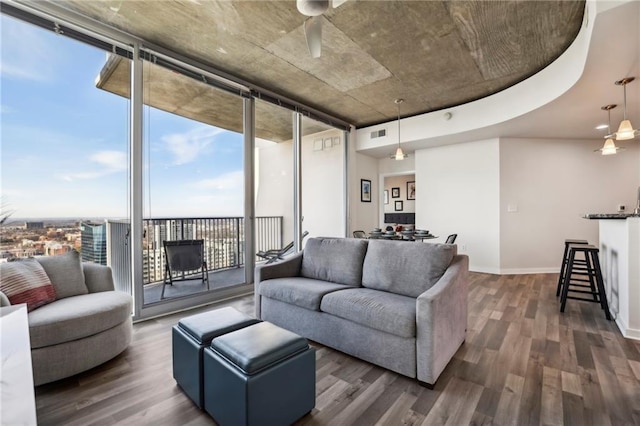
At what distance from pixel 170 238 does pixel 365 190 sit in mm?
4479

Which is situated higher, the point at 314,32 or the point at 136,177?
the point at 314,32

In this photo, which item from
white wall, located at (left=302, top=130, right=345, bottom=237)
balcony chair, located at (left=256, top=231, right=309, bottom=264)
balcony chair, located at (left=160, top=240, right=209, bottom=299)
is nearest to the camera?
balcony chair, located at (left=160, top=240, right=209, bottom=299)

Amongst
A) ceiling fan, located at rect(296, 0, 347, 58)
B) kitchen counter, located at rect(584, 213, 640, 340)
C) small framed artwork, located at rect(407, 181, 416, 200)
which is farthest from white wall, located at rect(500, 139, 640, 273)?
ceiling fan, located at rect(296, 0, 347, 58)

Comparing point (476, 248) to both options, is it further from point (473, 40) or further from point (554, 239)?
point (473, 40)

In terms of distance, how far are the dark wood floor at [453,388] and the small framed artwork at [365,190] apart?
14.1 feet

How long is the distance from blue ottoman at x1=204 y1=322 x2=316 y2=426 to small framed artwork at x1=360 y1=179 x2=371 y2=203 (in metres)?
5.33

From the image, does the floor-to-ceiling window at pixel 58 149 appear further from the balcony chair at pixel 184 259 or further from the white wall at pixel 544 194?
the white wall at pixel 544 194

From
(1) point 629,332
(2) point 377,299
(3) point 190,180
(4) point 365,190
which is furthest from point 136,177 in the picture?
(1) point 629,332

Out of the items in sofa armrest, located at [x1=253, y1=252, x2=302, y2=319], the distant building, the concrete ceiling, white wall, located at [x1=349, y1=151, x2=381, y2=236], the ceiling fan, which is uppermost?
the concrete ceiling

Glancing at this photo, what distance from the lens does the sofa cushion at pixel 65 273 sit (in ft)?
7.78

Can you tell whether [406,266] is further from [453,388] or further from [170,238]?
[170,238]

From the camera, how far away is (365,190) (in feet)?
22.5

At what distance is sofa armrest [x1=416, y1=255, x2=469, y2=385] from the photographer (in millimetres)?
1875

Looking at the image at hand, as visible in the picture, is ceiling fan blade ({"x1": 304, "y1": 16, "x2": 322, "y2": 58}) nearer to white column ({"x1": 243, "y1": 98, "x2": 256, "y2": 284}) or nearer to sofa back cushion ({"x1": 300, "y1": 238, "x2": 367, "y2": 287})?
sofa back cushion ({"x1": 300, "y1": 238, "x2": 367, "y2": 287})
